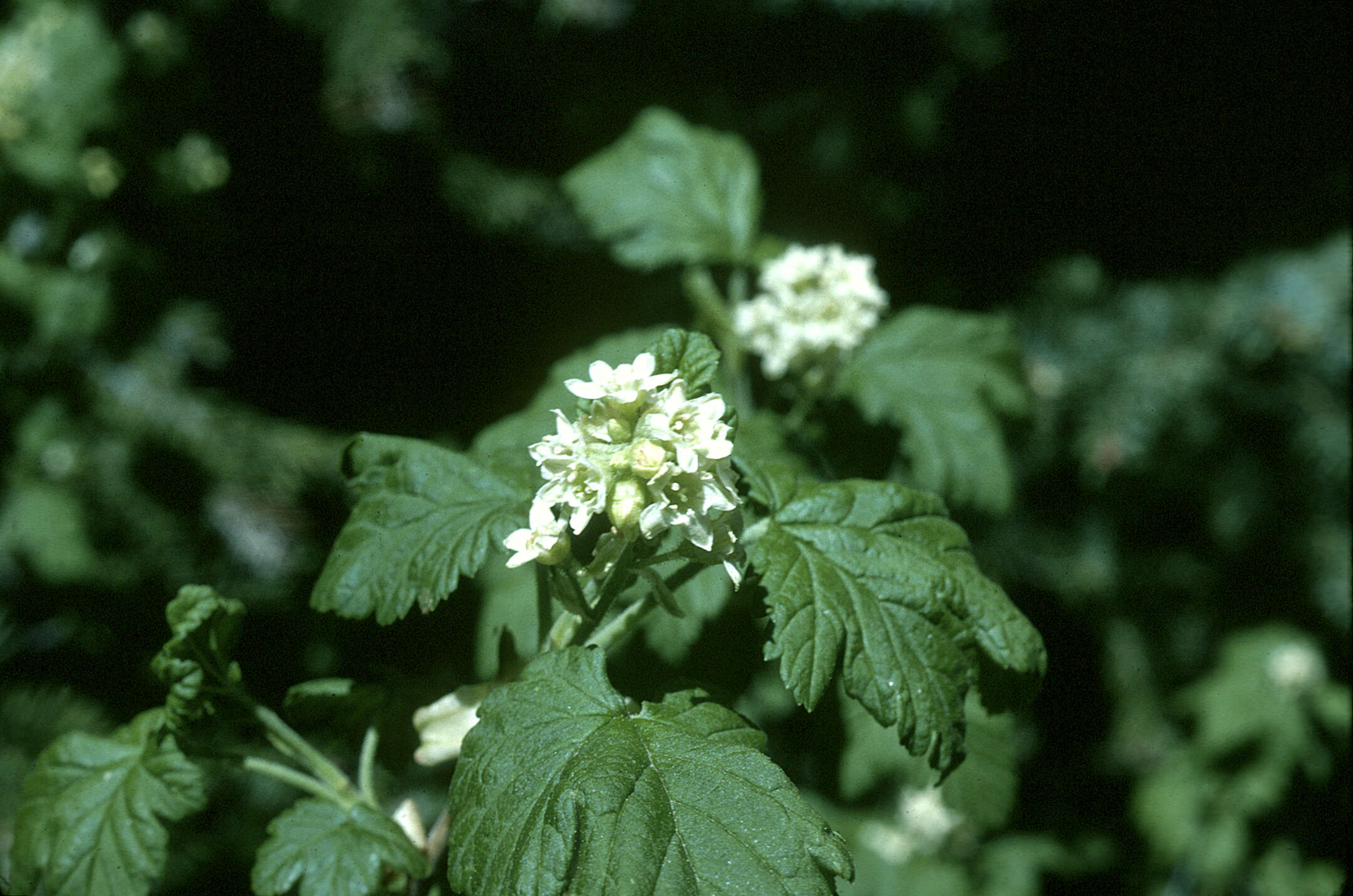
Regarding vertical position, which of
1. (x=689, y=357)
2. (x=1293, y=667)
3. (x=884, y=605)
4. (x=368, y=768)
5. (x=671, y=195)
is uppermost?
(x=671, y=195)

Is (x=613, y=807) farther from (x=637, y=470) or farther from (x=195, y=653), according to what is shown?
(x=195, y=653)

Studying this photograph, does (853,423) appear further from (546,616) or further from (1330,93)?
(1330,93)

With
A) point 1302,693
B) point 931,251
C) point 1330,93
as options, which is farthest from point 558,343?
point 1302,693

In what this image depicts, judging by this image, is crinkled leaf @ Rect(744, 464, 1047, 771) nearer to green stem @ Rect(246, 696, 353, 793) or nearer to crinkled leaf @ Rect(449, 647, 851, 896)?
crinkled leaf @ Rect(449, 647, 851, 896)

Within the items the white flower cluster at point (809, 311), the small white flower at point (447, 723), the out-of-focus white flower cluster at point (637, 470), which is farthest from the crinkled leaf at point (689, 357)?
the white flower cluster at point (809, 311)

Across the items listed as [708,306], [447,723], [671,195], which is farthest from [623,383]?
[671,195]

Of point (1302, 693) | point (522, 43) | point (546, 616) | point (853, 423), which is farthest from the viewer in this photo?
point (1302, 693)
